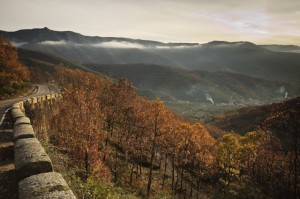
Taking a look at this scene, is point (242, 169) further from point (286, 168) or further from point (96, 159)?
point (96, 159)

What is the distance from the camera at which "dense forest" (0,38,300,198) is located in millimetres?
32781

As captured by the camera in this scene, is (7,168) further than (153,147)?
No

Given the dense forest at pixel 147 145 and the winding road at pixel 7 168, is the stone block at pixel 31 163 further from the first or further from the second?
→ the dense forest at pixel 147 145

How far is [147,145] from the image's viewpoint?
209 feet

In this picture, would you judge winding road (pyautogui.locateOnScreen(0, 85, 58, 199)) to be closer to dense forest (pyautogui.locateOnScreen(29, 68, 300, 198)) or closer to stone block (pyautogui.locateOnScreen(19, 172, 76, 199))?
stone block (pyautogui.locateOnScreen(19, 172, 76, 199))

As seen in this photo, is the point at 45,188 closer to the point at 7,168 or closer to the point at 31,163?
the point at 31,163

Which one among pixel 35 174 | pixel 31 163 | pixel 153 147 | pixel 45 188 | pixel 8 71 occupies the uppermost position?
pixel 45 188

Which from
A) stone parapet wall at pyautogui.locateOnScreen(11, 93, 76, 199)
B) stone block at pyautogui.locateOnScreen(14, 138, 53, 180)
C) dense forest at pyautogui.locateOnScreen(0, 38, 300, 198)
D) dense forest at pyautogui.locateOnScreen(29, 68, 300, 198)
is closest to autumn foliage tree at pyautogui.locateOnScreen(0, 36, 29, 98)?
dense forest at pyautogui.locateOnScreen(0, 38, 300, 198)

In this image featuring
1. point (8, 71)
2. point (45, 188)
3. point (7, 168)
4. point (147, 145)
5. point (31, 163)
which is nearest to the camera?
point (45, 188)

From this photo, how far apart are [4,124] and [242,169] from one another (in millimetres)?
87119

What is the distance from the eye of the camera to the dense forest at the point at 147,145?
1291 inches

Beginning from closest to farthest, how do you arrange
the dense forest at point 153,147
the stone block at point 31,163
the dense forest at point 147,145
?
1. the stone block at point 31,163
2. the dense forest at point 147,145
3. the dense forest at point 153,147

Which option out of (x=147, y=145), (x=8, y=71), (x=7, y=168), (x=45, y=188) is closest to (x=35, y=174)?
(x=45, y=188)

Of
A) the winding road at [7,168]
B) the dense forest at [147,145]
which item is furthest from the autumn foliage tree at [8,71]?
the winding road at [7,168]
